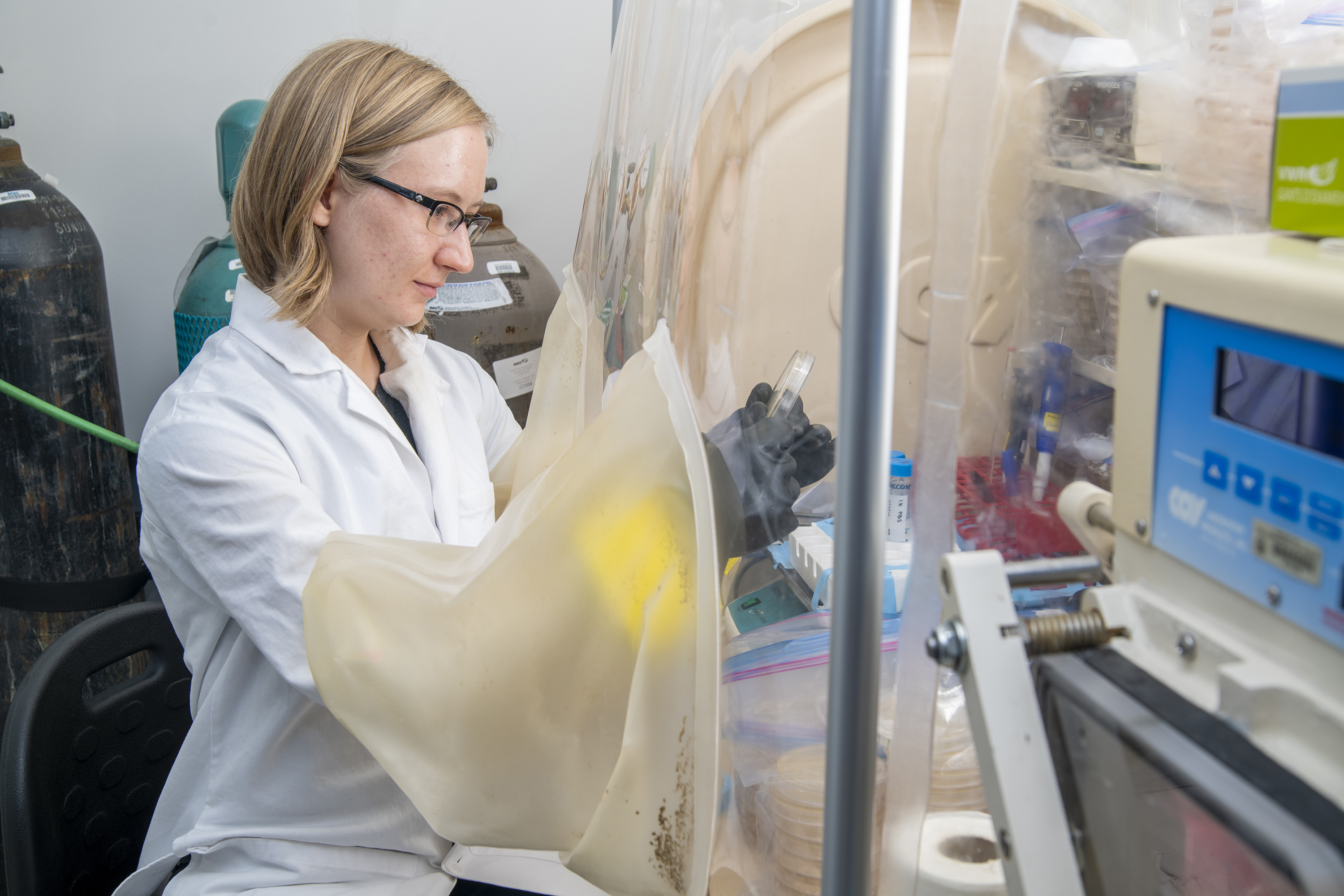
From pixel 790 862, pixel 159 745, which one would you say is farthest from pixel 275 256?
pixel 790 862

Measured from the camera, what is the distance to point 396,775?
31.3 inches

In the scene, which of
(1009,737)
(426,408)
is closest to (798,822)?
(1009,737)

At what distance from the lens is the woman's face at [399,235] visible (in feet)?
3.96

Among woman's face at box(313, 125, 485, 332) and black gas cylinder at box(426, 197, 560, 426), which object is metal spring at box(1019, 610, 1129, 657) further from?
black gas cylinder at box(426, 197, 560, 426)

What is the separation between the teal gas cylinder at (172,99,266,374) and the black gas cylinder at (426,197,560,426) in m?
0.45

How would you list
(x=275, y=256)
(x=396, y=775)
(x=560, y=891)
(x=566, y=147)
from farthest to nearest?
(x=566, y=147), (x=275, y=256), (x=560, y=891), (x=396, y=775)

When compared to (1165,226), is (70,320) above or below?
below

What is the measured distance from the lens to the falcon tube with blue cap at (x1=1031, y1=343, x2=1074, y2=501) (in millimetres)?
709

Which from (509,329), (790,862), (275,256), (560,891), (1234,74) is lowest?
(560,891)

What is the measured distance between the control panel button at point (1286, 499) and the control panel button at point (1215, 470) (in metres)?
0.03

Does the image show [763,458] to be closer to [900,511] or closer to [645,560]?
[645,560]

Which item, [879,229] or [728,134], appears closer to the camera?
[879,229]

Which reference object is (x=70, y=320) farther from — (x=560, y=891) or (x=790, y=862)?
(x=790, y=862)

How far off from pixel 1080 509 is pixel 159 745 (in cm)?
115
